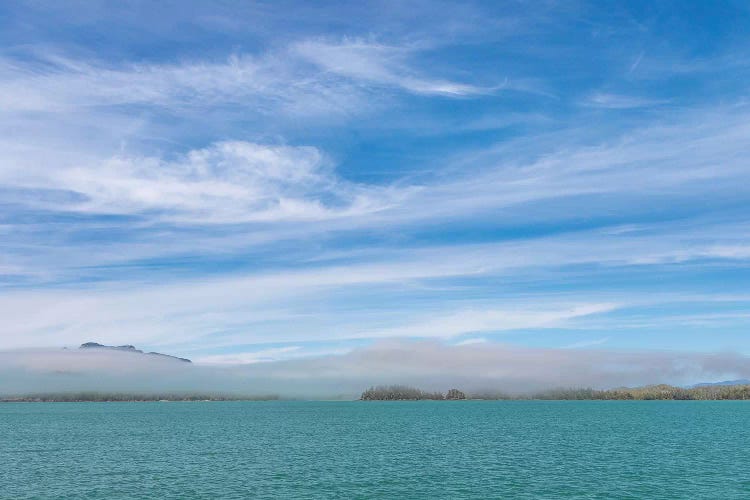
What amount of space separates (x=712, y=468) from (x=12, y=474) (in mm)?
104042

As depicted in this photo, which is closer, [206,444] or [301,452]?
[301,452]

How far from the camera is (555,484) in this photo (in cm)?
7756

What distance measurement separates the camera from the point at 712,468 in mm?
93938

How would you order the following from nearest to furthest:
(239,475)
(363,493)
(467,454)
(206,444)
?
(363,493) → (239,475) → (467,454) → (206,444)

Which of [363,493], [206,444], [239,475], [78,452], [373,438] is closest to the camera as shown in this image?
[363,493]

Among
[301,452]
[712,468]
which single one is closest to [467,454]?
[301,452]

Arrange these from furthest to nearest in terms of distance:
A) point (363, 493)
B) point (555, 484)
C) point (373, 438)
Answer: point (373, 438), point (555, 484), point (363, 493)

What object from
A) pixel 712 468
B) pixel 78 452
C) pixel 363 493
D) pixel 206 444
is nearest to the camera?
pixel 363 493

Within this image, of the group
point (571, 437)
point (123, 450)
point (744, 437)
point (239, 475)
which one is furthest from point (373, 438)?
point (744, 437)

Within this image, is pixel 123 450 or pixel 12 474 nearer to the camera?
pixel 12 474

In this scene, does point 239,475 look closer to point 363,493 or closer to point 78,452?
point 363,493

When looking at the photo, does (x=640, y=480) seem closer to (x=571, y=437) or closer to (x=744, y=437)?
(x=571, y=437)

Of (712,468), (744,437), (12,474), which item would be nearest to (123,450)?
(12,474)

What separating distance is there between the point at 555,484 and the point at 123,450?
3451 inches
